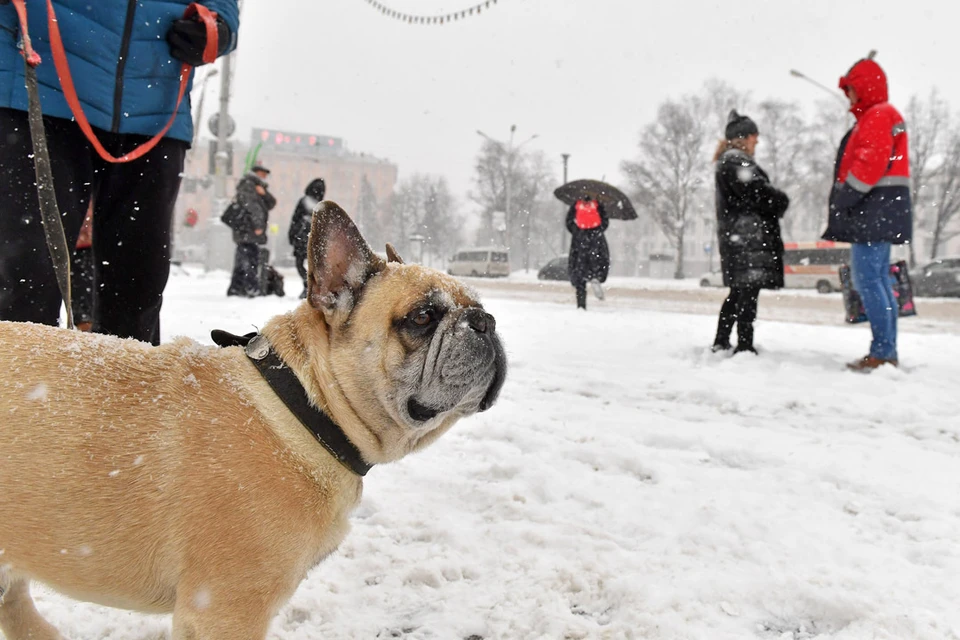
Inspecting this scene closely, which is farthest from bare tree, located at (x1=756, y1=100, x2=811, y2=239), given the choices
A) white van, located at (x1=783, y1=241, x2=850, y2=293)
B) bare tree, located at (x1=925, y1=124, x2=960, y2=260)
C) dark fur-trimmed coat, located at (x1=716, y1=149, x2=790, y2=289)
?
dark fur-trimmed coat, located at (x1=716, y1=149, x2=790, y2=289)

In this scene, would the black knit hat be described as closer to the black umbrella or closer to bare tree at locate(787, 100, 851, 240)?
the black umbrella

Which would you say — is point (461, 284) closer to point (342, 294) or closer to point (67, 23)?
point (342, 294)

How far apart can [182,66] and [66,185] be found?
714 millimetres

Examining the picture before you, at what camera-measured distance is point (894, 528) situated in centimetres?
240

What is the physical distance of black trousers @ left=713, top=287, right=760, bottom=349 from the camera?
19.3 ft

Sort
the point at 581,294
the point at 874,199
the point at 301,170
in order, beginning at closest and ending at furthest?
the point at 874,199, the point at 581,294, the point at 301,170

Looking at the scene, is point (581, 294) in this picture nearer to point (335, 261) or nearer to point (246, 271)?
point (246, 271)

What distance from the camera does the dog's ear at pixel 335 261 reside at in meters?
1.59

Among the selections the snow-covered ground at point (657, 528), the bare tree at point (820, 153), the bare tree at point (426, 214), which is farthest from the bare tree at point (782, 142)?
the snow-covered ground at point (657, 528)

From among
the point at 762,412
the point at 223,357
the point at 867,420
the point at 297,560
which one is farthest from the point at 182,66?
the point at 867,420

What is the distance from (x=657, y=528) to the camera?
2.39m

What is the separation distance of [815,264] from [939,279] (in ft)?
21.5

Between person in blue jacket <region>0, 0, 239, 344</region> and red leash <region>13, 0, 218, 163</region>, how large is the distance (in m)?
0.03

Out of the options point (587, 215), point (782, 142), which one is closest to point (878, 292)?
point (587, 215)
